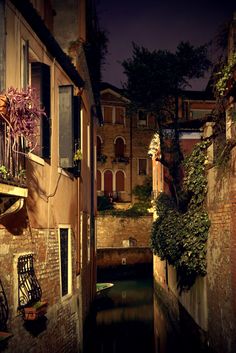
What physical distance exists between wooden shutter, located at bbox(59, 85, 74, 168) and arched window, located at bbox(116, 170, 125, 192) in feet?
106

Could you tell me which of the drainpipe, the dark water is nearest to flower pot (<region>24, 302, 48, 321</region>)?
the drainpipe

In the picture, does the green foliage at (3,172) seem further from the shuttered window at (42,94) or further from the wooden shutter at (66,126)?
the wooden shutter at (66,126)

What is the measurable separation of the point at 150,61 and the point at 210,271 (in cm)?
1015

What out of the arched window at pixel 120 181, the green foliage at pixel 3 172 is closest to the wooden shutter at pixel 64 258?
the green foliage at pixel 3 172

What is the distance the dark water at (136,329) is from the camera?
535 inches

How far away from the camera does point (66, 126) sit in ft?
31.6

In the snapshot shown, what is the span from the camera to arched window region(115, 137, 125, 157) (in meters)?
42.2

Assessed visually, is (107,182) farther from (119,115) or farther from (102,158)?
(119,115)

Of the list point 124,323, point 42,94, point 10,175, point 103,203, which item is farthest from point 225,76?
point 103,203

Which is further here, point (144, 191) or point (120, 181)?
point (120, 181)

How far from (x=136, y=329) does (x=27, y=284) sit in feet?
34.3

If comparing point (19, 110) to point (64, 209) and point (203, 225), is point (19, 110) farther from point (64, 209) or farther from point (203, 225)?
point (203, 225)

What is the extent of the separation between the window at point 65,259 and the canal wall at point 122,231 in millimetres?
24866

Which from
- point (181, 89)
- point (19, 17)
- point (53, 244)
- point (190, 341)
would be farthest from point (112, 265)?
point (19, 17)
